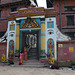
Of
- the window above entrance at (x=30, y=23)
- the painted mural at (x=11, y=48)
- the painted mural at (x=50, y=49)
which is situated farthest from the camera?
the painted mural at (x=11, y=48)

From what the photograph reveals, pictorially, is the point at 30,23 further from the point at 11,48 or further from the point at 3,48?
the point at 3,48

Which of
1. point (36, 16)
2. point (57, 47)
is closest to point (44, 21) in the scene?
point (36, 16)

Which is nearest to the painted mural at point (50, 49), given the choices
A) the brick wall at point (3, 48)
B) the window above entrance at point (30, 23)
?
the window above entrance at point (30, 23)

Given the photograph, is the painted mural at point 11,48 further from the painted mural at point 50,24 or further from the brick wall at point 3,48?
the painted mural at point 50,24

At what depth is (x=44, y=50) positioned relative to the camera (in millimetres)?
10844

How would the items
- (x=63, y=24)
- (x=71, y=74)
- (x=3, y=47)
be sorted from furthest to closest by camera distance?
(x=63, y=24) < (x=3, y=47) < (x=71, y=74)

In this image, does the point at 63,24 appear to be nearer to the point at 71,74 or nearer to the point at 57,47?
the point at 57,47

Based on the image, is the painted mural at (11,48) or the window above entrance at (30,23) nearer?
the window above entrance at (30,23)

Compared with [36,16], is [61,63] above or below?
below

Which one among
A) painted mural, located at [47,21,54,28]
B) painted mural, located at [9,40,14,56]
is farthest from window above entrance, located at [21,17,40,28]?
painted mural, located at [9,40,14,56]

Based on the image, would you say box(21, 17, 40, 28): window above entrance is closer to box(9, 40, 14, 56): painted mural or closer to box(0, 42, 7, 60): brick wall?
box(9, 40, 14, 56): painted mural

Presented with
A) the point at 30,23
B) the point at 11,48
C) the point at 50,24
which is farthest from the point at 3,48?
the point at 50,24

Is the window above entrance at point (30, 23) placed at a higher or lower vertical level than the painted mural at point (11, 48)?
higher

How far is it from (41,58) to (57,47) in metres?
1.97
